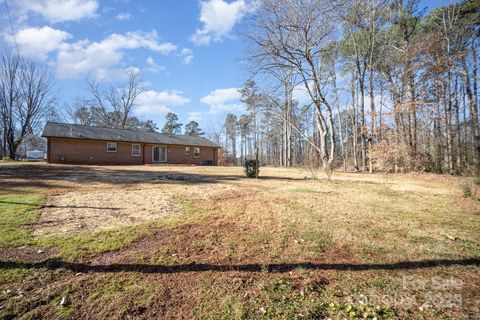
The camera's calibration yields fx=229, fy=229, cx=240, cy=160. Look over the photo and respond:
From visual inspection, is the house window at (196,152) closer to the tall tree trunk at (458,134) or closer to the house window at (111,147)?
the house window at (111,147)

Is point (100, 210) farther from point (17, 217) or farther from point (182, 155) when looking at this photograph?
point (182, 155)

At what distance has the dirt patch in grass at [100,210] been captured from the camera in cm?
383

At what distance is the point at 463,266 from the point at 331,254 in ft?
5.32

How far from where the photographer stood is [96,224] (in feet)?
13.0

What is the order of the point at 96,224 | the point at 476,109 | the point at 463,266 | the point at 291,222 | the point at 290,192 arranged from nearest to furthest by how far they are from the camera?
the point at 463,266, the point at 96,224, the point at 291,222, the point at 290,192, the point at 476,109

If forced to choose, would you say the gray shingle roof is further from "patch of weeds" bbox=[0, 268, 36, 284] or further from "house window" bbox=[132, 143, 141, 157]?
"patch of weeds" bbox=[0, 268, 36, 284]

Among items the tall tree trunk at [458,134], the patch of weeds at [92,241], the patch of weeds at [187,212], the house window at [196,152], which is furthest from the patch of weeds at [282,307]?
the house window at [196,152]

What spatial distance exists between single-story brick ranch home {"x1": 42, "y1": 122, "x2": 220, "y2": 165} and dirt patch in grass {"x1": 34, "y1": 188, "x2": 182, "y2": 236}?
14.8m

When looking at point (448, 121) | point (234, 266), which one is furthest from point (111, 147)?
point (448, 121)

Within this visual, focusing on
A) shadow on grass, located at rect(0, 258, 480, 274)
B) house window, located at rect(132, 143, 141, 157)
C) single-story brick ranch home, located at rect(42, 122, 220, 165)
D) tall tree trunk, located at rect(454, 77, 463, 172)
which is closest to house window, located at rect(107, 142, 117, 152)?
single-story brick ranch home, located at rect(42, 122, 220, 165)

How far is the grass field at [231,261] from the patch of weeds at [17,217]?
19 millimetres

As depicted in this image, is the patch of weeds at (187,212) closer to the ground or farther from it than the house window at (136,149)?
closer to the ground

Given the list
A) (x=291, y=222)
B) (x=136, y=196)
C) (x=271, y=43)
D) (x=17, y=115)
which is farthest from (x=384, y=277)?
(x=17, y=115)

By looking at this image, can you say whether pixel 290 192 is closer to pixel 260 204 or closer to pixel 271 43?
pixel 260 204
